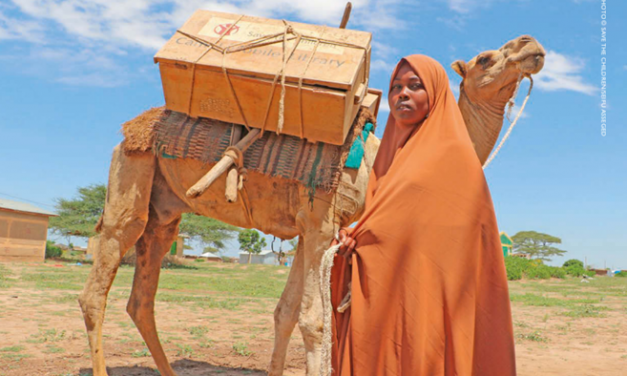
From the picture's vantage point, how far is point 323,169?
4.32 metres

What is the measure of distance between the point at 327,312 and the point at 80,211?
38.6m

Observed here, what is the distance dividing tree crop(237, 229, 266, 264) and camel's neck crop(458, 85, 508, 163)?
60.7m

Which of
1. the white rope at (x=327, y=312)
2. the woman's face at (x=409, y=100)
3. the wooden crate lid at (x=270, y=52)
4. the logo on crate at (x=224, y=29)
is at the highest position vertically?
the logo on crate at (x=224, y=29)

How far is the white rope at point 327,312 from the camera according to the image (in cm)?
277

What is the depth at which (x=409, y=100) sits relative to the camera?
9.45 ft

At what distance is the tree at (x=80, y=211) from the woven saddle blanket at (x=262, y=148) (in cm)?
3398

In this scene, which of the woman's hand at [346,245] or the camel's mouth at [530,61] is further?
the camel's mouth at [530,61]

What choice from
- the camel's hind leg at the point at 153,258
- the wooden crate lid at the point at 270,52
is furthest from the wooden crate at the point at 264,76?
the camel's hind leg at the point at 153,258

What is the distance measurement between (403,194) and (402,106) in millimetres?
498

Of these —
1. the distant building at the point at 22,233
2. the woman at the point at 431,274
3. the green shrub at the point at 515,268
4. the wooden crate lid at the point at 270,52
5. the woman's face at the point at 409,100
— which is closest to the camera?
the woman at the point at 431,274

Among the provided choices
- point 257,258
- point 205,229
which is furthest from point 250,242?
point 205,229

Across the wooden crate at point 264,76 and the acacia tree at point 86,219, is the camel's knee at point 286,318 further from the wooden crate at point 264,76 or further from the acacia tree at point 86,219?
the acacia tree at point 86,219

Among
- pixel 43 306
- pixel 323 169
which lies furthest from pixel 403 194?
pixel 43 306

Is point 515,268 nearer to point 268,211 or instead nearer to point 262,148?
point 268,211
